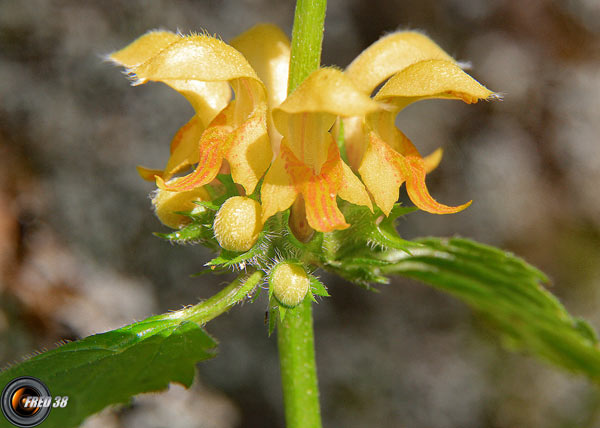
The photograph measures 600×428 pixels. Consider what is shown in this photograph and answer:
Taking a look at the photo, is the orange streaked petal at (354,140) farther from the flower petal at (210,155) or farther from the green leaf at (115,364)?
the green leaf at (115,364)

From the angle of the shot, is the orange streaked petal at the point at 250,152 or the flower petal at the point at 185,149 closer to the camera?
the orange streaked petal at the point at 250,152

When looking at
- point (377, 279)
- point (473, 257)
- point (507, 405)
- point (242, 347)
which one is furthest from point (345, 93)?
point (507, 405)

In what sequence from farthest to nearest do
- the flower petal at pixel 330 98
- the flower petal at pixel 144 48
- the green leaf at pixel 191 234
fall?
the flower petal at pixel 144 48 → the green leaf at pixel 191 234 → the flower petal at pixel 330 98

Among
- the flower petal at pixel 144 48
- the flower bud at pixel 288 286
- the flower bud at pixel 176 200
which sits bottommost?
the flower bud at pixel 288 286

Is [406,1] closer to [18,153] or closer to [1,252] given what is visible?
[18,153]

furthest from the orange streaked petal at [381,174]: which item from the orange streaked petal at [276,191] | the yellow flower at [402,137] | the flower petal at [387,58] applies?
the flower petal at [387,58]

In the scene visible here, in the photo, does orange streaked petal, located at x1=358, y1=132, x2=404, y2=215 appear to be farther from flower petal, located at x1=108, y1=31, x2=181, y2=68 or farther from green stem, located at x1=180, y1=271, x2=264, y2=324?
flower petal, located at x1=108, y1=31, x2=181, y2=68

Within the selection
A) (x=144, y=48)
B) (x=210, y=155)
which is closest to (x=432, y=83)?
(x=210, y=155)

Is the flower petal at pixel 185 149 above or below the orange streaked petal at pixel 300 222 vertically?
above
